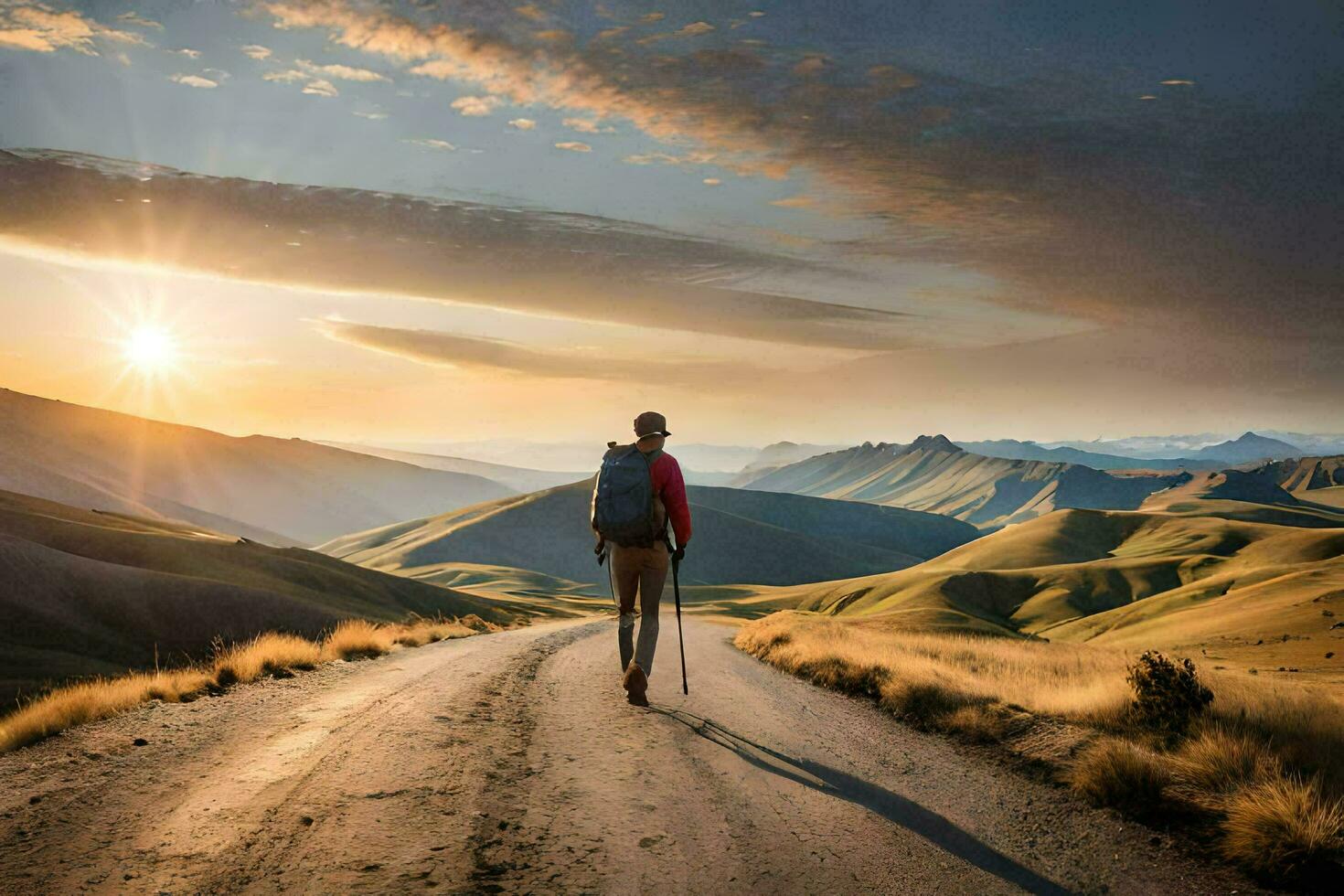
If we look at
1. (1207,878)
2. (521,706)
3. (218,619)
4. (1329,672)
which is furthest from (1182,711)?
(218,619)

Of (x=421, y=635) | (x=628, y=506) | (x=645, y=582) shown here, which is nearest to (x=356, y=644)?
(x=421, y=635)

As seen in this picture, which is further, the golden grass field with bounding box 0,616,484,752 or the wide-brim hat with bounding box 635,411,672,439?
the wide-brim hat with bounding box 635,411,672,439

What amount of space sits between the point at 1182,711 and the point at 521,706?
688 centimetres

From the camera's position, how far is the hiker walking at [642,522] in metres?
9.53

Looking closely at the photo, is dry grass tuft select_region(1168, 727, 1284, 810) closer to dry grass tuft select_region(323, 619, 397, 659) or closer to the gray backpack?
the gray backpack

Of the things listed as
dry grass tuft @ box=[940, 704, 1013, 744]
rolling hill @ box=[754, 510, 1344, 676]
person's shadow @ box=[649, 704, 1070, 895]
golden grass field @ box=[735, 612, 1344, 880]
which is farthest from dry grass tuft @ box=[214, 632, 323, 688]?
rolling hill @ box=[754, 510, 1344, 676]

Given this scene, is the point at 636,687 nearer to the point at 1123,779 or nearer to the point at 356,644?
the point at 1123,779

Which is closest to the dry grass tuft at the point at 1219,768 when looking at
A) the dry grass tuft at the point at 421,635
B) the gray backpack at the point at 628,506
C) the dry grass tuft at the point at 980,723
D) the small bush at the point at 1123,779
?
the small bush at the point at 1123,779

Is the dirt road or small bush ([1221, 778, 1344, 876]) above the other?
small bush ([1221, 778, 1344, 876])

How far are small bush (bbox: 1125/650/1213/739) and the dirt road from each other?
1.88 meters

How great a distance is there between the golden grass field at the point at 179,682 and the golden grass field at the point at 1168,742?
8797 millimetres

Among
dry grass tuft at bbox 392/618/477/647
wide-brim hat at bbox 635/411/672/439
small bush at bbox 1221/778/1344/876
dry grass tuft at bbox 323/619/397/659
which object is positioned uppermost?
wide-brim hat at bbox 635/411/672/439

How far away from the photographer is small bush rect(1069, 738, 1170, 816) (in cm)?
600

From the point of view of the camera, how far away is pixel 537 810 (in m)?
5.40
